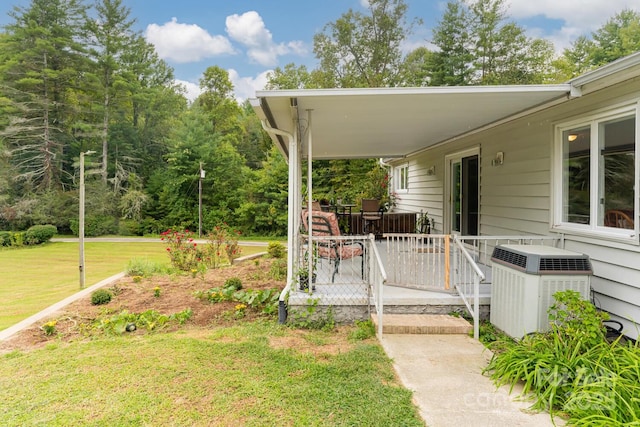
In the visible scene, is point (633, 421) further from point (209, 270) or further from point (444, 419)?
point (209, 270)

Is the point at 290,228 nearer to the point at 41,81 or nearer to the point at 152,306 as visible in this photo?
the point at 152,306

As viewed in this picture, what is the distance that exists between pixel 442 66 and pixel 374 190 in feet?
35.9

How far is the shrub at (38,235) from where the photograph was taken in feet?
47.3

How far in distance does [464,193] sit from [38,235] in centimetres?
1584

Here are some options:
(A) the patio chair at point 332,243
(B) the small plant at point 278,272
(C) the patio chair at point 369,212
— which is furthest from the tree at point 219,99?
(A) the patio chair at point 332,243

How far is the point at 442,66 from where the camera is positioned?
1923 centimetres

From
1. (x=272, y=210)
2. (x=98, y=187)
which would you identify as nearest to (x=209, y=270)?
(x=272, y=210)

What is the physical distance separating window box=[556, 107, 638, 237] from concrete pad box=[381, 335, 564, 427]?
1.86m

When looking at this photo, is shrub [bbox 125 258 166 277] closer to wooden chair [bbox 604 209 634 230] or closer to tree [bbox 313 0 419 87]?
wooden chair [bbox 604 209 634 230]

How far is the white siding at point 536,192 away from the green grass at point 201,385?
2.37 m

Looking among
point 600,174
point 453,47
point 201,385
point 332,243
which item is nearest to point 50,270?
point 332,243

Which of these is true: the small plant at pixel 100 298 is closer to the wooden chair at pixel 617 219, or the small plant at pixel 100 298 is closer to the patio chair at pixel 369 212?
the patio chair at pixel 369 212

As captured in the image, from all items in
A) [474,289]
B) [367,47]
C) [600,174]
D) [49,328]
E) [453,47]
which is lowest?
[49,328]

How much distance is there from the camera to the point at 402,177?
1252 centimetres
